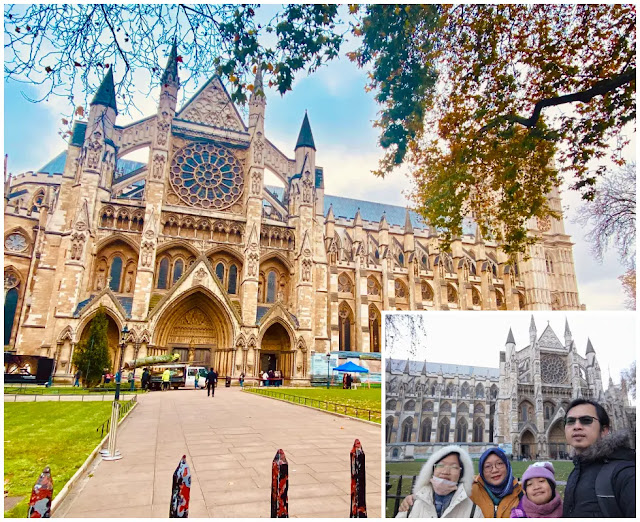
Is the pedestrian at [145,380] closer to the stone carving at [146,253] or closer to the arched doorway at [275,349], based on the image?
the stone carving at [146,253]

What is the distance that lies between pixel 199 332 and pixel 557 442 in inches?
974

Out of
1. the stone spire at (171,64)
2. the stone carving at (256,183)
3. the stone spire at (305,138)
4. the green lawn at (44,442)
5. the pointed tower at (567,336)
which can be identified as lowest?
the green lawn at (44,442)

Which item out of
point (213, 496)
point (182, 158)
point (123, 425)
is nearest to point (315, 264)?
point (182, 158)

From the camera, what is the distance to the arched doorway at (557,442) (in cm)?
315

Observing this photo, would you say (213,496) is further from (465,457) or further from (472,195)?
(472,195)

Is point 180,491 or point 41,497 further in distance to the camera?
point 180,491

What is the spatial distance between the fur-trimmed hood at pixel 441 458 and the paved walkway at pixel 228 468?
4.03ft

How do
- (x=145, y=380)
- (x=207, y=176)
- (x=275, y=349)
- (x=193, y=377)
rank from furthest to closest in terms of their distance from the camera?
(x=207, y=176)
(x=275, y=349)
(x=193, y=377)
(x=145, y=380)

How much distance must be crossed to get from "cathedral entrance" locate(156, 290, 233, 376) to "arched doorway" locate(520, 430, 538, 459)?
74.0ft

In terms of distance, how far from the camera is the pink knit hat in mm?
3088

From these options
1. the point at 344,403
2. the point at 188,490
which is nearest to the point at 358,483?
the point at 188,490

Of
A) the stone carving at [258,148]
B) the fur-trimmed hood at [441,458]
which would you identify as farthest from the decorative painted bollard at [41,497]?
the stone carving at [258,148]

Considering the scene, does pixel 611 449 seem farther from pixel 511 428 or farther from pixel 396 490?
pixel 396 490

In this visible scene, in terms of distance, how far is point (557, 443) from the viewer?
10.4 feet
